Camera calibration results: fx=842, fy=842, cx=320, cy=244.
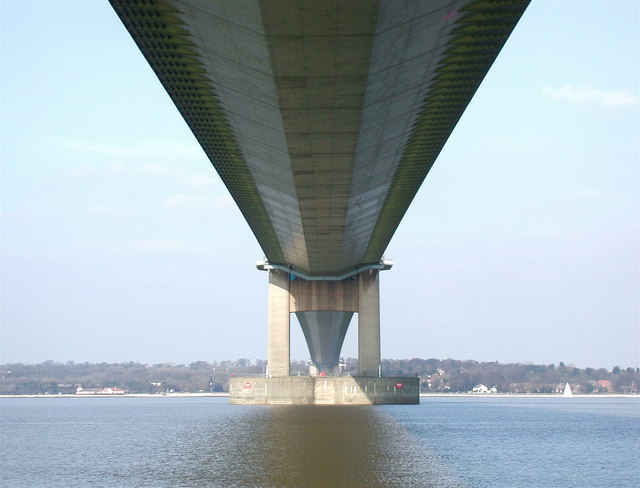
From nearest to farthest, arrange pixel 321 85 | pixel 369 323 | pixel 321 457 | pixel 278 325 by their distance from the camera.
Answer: pixel 321 85 < pixel 321 457 < pixel 369 323 < pixel 278 325

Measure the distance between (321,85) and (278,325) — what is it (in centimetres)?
6404

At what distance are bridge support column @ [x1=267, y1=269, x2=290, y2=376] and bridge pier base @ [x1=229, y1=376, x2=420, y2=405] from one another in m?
4.76

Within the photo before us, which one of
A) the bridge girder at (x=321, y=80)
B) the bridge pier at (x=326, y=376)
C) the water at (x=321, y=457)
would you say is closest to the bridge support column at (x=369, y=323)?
the bridge pier at (x=326, y=376)

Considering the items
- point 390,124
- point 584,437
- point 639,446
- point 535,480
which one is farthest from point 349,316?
point 535,480

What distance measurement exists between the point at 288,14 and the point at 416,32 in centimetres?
486

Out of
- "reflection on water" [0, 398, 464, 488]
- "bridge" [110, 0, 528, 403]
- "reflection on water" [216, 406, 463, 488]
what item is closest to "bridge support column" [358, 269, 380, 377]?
"bridge" [110, 0, 528, 403]

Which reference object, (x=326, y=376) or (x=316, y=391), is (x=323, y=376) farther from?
(x=316, y=391)

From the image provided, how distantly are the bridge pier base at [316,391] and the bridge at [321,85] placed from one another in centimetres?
2955

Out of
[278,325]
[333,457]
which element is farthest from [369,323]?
[333,457]

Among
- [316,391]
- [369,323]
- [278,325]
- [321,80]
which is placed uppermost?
[321,80]

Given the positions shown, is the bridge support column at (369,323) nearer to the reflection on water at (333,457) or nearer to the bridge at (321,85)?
the bridge at (321,85)

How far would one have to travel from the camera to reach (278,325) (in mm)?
92062

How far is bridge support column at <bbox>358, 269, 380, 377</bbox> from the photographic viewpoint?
3541 inches

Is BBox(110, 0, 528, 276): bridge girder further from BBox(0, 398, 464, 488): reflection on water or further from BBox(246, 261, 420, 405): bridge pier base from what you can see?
BBox(246, 261, 420, 405): bridge pier base
